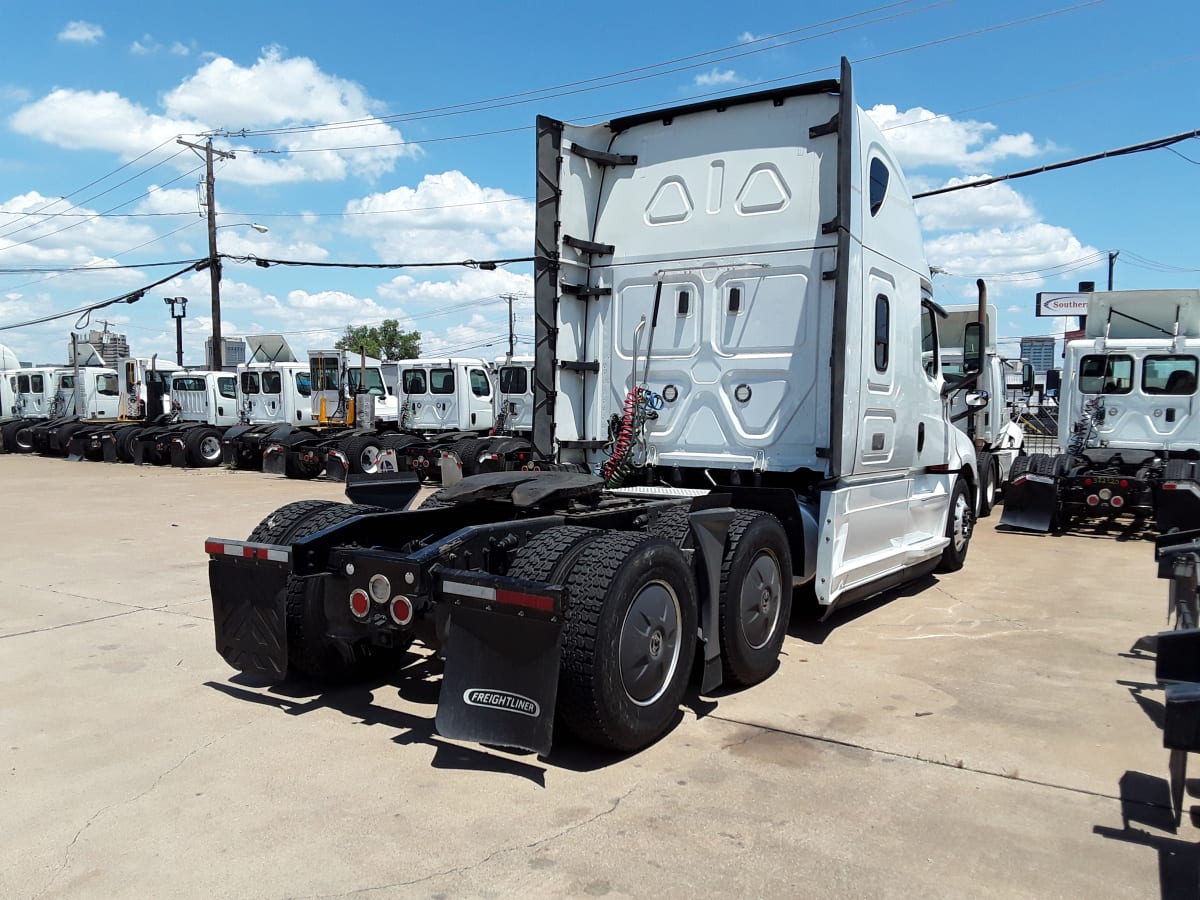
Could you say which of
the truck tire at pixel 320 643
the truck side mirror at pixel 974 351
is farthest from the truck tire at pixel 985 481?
the truck tire at pixel 320 643

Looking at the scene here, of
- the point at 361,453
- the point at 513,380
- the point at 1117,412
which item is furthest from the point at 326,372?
the point at 1117,412

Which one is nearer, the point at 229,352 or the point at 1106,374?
the point at 1106,374

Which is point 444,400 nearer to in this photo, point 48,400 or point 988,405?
point 988,405

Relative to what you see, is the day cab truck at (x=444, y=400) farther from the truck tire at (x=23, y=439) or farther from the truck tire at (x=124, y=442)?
the truck tire at (x=23, y=439)

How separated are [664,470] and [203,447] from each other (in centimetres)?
2096

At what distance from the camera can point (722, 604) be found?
4805mm

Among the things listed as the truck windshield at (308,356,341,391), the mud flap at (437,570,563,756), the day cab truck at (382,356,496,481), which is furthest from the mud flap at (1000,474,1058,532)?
the truck windshield at (308,356,341,391)

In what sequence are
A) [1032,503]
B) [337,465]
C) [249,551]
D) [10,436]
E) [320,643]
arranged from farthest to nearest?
[10,436]
[337,465]
[1032,503]
[320,643]
[249,551]

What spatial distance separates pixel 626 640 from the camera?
3949mm

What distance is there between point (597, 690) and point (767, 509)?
7.83ft

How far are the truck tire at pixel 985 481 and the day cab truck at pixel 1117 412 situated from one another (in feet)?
2.62

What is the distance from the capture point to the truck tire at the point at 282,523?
4.99 meters

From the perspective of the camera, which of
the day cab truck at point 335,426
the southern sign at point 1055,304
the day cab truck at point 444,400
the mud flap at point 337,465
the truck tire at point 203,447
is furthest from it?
the southern sign at point 1055,304

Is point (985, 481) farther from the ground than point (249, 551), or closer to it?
closer to it
